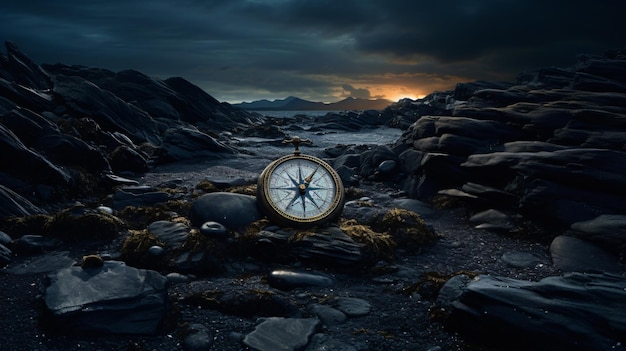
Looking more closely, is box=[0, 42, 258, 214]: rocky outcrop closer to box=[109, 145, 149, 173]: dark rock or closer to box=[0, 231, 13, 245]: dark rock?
box=[109, 145, 149, 173]: dark rock

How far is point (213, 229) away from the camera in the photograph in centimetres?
746

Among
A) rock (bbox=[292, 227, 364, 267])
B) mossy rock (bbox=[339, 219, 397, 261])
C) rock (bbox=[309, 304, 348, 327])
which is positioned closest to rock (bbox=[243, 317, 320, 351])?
rock (bbox=[309, 304, 348, 327])

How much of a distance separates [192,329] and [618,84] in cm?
1919

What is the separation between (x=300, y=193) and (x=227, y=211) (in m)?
1.49

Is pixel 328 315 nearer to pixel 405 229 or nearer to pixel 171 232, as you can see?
pixel 405 229

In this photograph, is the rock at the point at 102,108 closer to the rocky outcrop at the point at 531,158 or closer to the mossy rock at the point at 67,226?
the mossy rock at the point at 67,226

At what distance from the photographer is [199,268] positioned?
672cm

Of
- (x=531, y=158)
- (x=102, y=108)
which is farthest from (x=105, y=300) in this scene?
(x=102, y=108)

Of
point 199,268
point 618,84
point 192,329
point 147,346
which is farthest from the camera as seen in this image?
point 618,84

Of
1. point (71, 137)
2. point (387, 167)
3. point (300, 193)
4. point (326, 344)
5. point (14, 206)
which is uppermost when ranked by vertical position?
point (71, 137)

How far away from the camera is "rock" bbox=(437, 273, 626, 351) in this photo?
4.30 metres

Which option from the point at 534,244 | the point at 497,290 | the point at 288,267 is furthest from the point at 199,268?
the point at 534,244

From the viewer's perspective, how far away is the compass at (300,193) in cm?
762

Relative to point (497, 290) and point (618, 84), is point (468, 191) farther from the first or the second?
point (618, 84)
